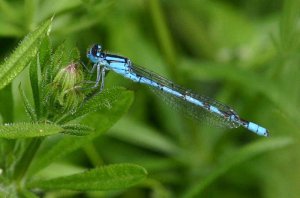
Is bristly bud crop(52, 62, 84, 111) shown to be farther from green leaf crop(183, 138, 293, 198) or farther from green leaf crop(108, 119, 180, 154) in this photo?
green leaf crop(108, 119, 180, 154)

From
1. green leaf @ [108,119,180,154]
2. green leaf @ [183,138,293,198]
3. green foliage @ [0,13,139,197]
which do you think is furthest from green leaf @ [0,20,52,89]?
green leaf @ [108,119,180,154]

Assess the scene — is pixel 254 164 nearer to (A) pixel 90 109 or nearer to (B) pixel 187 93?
(B) pixel 187 93

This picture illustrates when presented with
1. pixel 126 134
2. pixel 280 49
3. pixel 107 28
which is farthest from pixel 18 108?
pixel 280 49

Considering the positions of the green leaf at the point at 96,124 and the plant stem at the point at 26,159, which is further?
the green leaf at the point at 96,124

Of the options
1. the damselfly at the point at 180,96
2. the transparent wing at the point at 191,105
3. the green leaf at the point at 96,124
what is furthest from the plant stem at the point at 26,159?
the transparent wing at the point at 191,105

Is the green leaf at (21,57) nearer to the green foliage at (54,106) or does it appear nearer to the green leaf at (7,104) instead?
the green foliage at (54,106)

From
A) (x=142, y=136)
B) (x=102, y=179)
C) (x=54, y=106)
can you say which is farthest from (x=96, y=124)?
(x=142, y=136)

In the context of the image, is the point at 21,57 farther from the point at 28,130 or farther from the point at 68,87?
the point at 28,130
